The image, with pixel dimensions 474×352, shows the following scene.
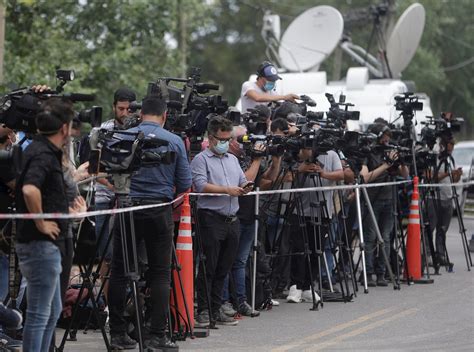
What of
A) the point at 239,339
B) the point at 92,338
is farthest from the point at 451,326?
the point at 92,338

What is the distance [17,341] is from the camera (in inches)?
376

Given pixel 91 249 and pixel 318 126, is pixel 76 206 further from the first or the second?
pixel 318 126

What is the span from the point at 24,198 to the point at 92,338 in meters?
3.07

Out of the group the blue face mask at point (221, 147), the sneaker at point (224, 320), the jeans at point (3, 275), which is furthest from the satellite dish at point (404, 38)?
the jeans at point (3, 275)

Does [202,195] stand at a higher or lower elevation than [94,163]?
lower

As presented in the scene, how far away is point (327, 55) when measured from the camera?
22094mm

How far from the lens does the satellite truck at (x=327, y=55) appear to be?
20781 mm

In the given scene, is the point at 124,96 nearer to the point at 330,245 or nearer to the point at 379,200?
the point at 330,245

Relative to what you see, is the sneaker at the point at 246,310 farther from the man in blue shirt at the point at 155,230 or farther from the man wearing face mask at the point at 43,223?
the man wearing face mask at the point at 43,223

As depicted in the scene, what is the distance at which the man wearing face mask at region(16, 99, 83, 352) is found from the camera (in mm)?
7844

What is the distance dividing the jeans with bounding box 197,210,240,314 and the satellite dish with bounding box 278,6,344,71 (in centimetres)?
1080

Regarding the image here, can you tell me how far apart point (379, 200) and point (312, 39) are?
7.74m

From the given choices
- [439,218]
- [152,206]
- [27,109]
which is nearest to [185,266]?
[152,206]

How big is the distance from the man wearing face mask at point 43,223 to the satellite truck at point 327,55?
11827mm
